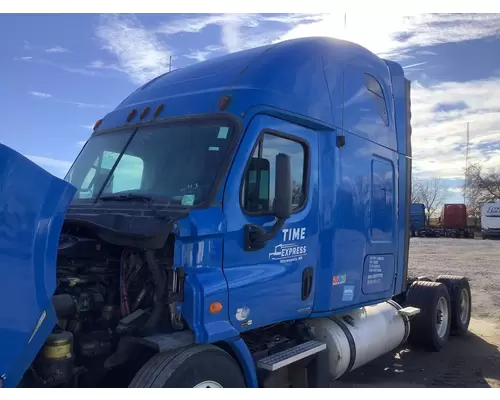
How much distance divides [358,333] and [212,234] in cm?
258

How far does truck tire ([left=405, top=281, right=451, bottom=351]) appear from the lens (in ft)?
24.9

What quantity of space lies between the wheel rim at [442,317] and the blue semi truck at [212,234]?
249 centimetres

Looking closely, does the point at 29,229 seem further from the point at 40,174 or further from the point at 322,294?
the point at 322,294

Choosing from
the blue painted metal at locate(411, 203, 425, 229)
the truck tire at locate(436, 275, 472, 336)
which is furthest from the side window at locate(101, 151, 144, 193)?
the blue painted metal at locate(411, 203, 425, 229)

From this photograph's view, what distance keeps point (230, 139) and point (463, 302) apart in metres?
6.47

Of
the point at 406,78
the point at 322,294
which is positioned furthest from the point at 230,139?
the point at 406,78

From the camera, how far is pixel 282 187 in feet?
12.8

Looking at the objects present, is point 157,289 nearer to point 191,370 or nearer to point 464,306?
point 191,370

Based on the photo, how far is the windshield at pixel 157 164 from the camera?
404 cm

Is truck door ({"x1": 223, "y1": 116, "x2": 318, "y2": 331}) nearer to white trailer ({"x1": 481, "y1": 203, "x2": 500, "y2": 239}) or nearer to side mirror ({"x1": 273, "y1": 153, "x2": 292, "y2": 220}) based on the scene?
side mirror ({"x1": 273, "y1": 153, "x2": 292, "y2": 220})

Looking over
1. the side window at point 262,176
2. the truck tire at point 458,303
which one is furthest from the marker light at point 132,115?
the truck tire at point 458,303

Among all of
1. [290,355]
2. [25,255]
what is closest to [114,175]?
[25,255]

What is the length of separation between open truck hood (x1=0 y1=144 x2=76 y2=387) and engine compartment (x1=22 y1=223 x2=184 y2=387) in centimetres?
35

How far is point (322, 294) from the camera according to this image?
4.93 metres
